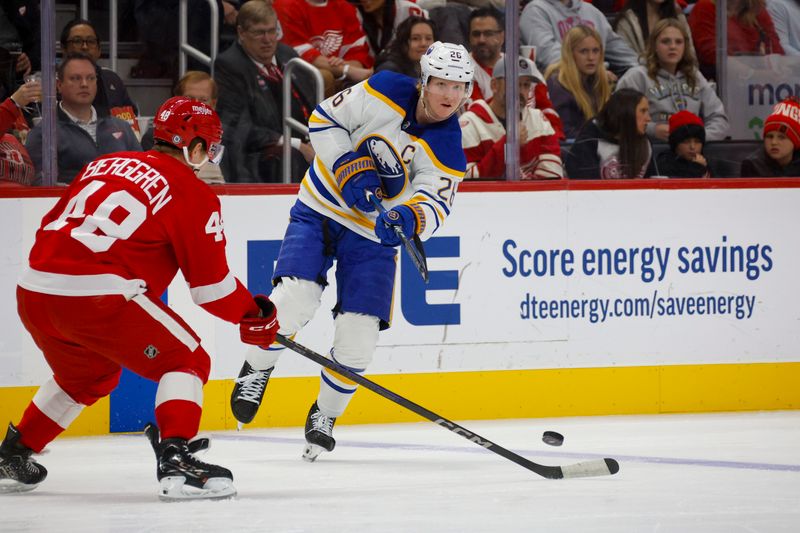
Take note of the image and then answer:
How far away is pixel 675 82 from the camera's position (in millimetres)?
5484

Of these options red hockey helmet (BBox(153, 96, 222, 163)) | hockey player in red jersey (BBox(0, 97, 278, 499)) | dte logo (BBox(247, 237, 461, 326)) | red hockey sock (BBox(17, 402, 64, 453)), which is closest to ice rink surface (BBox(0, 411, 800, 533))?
red hockey sock (BBox(17, 402, 64, 453))

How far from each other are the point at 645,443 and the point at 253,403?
1.38m

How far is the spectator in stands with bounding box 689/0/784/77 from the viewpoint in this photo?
549cm

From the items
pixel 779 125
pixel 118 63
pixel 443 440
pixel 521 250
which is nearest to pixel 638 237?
pixel 521 250

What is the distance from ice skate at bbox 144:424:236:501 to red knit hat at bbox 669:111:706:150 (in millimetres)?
2765

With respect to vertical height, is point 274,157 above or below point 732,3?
below

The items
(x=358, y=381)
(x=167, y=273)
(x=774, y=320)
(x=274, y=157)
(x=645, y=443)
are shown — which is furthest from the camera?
(x=774, y=320)

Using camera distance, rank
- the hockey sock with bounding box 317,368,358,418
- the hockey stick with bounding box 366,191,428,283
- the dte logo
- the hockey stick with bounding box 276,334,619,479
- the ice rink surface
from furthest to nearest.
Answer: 1. the dte logo
2. the hockey sock with bounding box 317,368,358,418
3. the hockey stick with bounding box 366,191,428,283
4. the hockey stick with bounding box 276,334,619,479
5. the ice rink surface

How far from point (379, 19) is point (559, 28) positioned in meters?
0.73

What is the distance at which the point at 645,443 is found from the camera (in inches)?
179

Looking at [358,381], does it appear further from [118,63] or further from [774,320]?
[774,320]

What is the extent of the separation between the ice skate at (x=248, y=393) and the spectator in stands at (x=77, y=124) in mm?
1065

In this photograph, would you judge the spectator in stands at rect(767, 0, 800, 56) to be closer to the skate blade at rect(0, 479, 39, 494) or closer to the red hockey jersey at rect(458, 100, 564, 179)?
the red hockey jersey at rect(458, 100, 564, 179)

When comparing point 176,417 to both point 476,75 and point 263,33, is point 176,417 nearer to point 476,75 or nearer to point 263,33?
point 263,33
